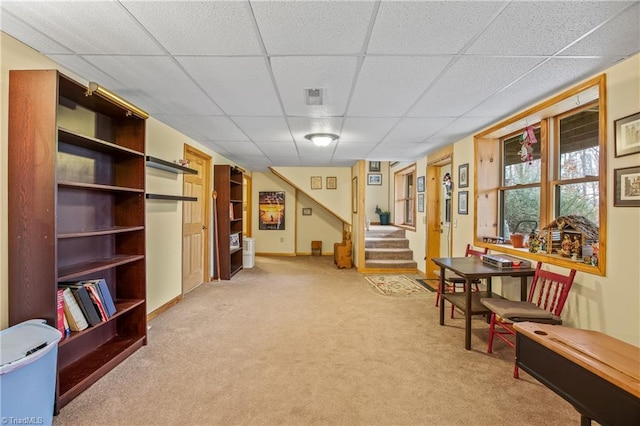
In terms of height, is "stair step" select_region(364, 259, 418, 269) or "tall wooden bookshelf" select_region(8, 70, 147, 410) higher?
"tall wooden bookshelf" select_region(8, 70, 147, 410)

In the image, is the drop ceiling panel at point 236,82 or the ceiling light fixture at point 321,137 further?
the ceiling light fixture at point 321,137

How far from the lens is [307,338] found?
2.80 metres

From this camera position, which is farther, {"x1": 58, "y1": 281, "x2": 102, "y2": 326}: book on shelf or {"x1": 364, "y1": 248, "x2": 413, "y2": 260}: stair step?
{"x1": 364, "y1": 248, "x2": 413, "y2": 260}: stair step

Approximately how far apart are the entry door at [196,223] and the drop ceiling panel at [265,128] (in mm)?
1089

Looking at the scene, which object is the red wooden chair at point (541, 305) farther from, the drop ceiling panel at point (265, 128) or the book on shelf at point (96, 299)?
the book on shelf at point (96, 299)

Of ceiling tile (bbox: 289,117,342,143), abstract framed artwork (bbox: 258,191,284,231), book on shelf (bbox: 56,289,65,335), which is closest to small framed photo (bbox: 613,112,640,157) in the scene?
ceiling tile (bbox: 289,117,342,143)

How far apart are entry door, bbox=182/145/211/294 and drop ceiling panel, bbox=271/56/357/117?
2294 millimetres

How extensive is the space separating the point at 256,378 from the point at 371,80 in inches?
94.2

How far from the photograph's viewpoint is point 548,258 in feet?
8.46

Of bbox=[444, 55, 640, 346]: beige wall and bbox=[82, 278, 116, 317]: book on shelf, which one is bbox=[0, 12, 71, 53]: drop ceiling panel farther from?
bbox=[444, 55, 640, 346]: beige wall

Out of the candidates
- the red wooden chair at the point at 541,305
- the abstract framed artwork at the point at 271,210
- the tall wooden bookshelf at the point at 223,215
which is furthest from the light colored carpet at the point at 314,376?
the abstract framed artwork at the point at 271,210

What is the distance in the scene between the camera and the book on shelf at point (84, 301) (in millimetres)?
2012

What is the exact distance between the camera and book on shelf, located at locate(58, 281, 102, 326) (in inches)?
79.2

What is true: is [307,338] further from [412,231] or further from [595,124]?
[412,231]
